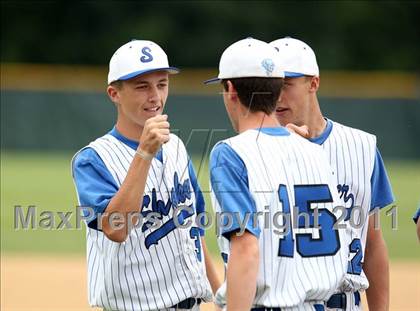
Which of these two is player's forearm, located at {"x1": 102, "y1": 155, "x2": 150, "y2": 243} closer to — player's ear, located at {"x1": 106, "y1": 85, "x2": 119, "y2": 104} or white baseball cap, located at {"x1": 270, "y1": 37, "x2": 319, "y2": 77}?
player's ear, located at {"x1": 106, "y1": 85, "x2": 119, "y2": 104}

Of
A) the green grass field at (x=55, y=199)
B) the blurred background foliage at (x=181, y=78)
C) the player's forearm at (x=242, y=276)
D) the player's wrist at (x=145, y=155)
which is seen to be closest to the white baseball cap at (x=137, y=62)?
the player's wrist at (x=145, y=155)

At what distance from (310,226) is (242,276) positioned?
39 centimetres

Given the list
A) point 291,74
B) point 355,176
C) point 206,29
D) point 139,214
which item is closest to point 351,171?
point 355,176

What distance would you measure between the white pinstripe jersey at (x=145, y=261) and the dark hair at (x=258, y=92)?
0.82 meters

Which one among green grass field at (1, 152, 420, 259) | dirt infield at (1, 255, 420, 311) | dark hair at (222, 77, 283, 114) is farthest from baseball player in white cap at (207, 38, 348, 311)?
Answer: green grass field at (1, 152, 420, 259)

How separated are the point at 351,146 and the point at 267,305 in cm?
113

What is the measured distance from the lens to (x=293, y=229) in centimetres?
317

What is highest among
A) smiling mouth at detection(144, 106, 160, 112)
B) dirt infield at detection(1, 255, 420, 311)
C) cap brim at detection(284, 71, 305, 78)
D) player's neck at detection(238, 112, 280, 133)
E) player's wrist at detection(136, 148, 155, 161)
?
cap brim at detection(284, 71, 305, 78)

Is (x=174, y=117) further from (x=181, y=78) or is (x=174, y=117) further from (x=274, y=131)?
(x=274, y=131)

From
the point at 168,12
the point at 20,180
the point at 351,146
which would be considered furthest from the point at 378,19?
the point at 351,146

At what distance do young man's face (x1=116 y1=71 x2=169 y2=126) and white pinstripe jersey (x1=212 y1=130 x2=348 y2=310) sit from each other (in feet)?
2.55

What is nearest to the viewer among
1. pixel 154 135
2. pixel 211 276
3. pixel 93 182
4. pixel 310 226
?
pixel 310 226

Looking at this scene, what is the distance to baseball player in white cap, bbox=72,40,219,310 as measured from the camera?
372 cm

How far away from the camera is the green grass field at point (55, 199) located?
11.4 meters
